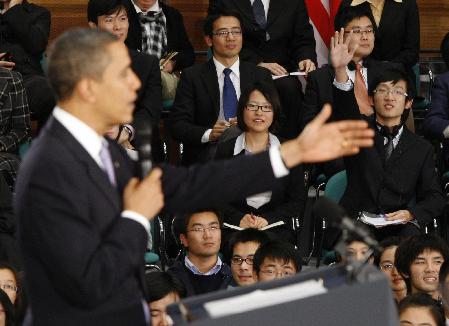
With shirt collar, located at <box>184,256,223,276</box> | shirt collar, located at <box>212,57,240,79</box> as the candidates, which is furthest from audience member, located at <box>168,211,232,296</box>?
shirt collar, located at <box>212,57,240,79</box>

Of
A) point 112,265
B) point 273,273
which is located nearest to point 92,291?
point 112,265

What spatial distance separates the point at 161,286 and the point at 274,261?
58 centimetres

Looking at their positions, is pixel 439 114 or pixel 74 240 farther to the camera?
pixel 439 114

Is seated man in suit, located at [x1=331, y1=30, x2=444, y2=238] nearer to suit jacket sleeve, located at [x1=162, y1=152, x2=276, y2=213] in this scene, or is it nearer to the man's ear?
the man's ear

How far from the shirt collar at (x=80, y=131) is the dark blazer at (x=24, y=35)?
3745mm

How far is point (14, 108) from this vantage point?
573cm

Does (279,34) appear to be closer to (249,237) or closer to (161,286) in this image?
(249,237)

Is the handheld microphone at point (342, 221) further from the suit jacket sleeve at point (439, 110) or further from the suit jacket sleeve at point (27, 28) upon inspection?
the suit jacket sleeve at point (27, 28)

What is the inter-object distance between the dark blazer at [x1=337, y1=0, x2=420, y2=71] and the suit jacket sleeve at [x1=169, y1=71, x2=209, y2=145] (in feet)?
3.96

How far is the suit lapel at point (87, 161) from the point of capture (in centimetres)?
252

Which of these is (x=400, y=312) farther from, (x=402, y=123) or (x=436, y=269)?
(x=402, y=123)

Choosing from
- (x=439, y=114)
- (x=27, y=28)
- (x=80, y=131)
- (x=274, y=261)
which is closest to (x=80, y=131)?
(x=80, y=131)

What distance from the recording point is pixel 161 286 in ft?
14.2

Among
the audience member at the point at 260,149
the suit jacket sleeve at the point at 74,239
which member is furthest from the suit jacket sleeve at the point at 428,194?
the suit jacket sleeve at the point at 74,239
